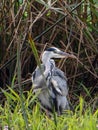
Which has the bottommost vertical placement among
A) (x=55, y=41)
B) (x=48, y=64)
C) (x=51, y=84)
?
(x=51, y=84)

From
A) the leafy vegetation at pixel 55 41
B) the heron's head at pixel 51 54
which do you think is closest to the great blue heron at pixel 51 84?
the heron's head at pixel 51 54

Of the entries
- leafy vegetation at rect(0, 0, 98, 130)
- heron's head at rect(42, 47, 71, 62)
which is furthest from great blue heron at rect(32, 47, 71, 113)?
leafy vegetation at rect(0, 0, 98, 130)

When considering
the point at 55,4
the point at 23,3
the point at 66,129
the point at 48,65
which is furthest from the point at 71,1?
the point at 66,129

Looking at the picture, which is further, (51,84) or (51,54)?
(51,54)

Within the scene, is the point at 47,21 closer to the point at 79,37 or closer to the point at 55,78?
the point at 79,37

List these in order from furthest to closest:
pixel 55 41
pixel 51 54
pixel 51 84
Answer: pixel 55 41 → pixel 51 54 → pixel 51 84

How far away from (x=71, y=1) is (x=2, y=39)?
92cm

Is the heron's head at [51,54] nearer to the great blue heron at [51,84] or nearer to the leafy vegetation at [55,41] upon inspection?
the great blue heron at [51,84]

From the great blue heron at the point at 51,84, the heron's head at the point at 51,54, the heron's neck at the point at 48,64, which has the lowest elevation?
the great blue heron at the point at 51,84

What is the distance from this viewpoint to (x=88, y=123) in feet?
12.5

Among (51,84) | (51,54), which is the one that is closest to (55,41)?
(51,54)

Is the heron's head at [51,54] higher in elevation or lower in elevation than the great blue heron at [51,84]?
higher

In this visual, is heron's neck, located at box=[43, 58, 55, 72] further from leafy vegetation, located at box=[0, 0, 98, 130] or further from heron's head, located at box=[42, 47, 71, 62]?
leafy vegetation, located at box=[0, 0, 98, 130]

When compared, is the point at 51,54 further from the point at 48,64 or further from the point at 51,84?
the point at 51,84
